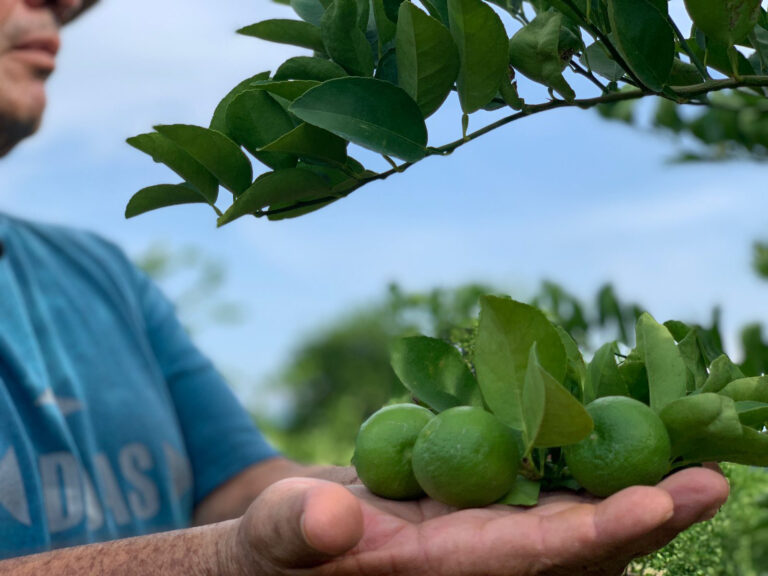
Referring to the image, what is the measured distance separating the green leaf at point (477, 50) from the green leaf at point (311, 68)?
0.37ft

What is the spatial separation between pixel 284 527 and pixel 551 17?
1.46 ft

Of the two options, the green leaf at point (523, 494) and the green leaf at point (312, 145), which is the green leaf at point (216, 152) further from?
the green leaf at point (523, 494)

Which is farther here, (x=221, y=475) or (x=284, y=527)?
(x=221, y=475)

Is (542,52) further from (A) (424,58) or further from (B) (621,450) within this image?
(B) (621,450)

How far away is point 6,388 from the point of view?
69.3 inches

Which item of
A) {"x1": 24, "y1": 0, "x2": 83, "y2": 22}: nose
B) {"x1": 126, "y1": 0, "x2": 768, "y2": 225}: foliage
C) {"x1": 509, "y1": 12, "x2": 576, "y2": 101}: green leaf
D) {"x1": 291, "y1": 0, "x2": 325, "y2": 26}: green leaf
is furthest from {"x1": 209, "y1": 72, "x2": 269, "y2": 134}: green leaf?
{"x1": 24, "y1": 0, "x2": 83, "y2": 22}: nose

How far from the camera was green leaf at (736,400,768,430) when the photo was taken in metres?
0.66

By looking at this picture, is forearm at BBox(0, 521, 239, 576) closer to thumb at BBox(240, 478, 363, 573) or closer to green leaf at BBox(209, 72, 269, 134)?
thumb at BBox(240, 478, 363, 573)

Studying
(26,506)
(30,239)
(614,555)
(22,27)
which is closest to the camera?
(614,555)

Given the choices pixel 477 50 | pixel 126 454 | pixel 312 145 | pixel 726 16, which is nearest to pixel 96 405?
pixel 126 454

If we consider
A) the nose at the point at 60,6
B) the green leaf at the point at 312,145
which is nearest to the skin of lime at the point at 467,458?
the green leaf at the point at 312,145

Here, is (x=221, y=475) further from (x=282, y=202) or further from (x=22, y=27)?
(x=282, y=202)

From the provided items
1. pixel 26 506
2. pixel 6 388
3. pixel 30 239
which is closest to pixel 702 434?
pixel 26 506

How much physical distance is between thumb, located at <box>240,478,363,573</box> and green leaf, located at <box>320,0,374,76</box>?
1.13 ft
